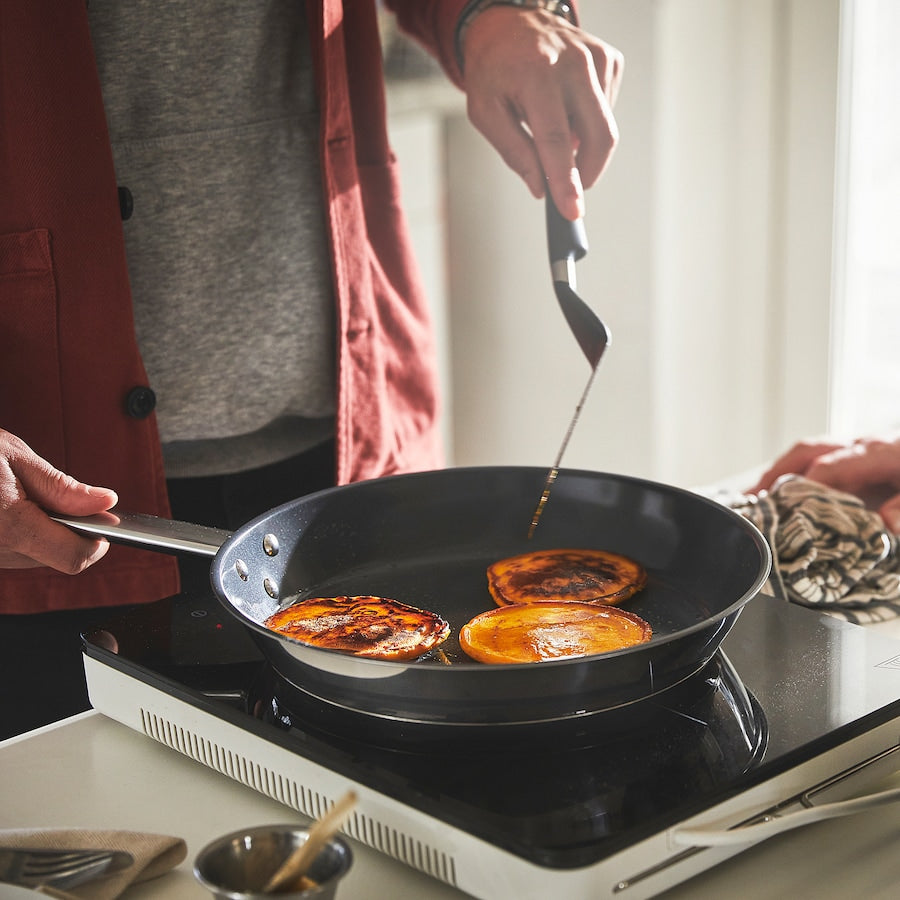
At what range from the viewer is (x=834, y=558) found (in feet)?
3.50

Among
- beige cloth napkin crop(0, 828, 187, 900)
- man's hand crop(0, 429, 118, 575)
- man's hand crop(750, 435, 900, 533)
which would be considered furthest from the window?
beige cloth napkin crop(0, 828, 187, 900)

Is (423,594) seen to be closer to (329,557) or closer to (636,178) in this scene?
(329,557)

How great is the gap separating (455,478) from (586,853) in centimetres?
52

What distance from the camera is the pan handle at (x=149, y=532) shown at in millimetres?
A: 832

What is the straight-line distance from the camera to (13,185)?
1024mm

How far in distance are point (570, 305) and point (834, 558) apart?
339 mm

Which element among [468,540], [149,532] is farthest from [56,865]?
[468,540]

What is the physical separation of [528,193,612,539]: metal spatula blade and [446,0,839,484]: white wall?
4.36 ft

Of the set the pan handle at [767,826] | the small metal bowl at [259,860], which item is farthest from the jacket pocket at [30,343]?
the pan handle at [767,826]

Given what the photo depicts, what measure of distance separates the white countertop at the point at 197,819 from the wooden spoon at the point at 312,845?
115mm

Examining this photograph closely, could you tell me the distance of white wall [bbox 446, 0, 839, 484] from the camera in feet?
7.72

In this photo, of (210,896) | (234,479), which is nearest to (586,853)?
(210,896)

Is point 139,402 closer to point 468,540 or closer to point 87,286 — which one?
point 87,286

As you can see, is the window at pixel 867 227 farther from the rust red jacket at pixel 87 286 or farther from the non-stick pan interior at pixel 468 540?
the non-stick pan interior at pixel 468 540
